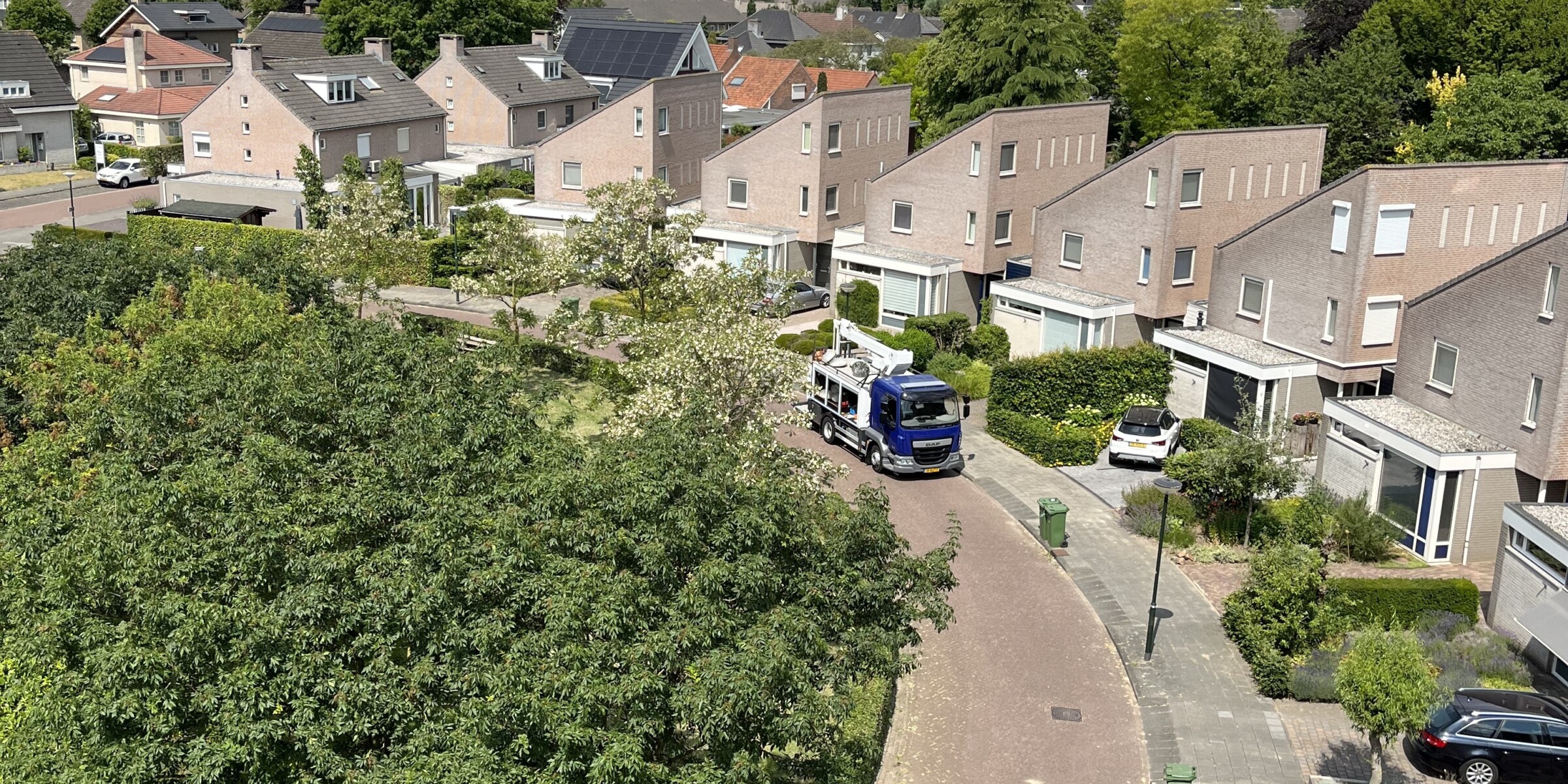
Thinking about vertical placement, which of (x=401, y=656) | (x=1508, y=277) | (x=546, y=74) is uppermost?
(x=546, y=74)

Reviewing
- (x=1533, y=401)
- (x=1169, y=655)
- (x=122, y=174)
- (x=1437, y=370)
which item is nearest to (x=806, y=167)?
(x=1437, y=370)

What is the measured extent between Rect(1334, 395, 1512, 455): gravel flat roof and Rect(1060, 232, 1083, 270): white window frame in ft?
37.5

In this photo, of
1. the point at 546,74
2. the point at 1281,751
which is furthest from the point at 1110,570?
the point at 546,74

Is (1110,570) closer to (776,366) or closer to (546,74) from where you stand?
(776,366)

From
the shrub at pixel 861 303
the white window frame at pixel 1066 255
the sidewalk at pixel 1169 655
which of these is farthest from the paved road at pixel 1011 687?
the shrub at pixel 861 303

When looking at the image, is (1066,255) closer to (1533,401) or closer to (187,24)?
(1533,401)

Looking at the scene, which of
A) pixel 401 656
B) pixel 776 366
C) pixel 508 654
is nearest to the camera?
pixel 508 654

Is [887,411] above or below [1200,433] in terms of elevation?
above

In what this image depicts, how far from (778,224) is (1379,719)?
1411 inches

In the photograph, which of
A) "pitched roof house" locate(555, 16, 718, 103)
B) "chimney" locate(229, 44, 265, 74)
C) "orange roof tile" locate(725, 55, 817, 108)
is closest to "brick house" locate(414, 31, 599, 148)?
"pitched roof house" locate(555, 16, 718, 103)

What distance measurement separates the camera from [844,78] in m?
108

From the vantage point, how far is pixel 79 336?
107 ft

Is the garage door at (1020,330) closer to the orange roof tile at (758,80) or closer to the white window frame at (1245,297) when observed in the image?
the white window frame at (1245,297)

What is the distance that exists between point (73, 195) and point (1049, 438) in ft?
161
